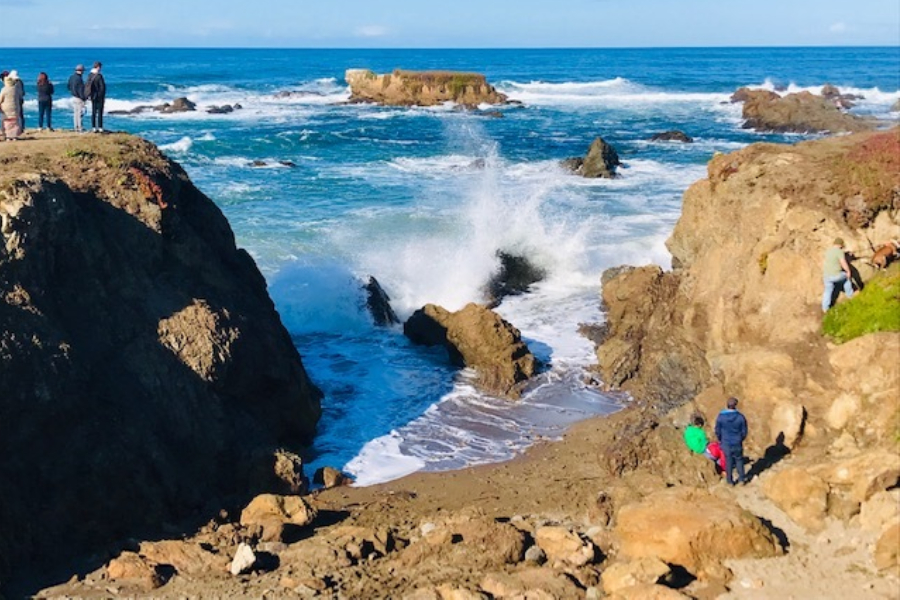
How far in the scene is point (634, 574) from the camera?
30.9ft

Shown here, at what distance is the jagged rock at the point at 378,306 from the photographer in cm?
2039

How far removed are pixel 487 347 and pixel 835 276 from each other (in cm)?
657

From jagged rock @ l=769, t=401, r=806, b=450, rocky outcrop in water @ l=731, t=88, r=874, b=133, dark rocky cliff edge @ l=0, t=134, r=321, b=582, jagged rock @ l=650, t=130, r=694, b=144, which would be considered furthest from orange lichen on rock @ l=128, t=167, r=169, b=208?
rocky outcrop in water @ l=731, t=88, r=874, b=133

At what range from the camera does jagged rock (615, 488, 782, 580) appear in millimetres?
9812

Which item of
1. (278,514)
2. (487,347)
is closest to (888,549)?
(278,514)

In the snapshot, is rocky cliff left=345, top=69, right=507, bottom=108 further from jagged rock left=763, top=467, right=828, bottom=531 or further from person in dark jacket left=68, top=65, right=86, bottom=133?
jagged rock left=763, top=467, right=828, bottom=531

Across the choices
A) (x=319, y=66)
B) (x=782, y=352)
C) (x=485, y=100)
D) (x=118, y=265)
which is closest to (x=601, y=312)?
(x=782, y=352)

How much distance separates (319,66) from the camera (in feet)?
422

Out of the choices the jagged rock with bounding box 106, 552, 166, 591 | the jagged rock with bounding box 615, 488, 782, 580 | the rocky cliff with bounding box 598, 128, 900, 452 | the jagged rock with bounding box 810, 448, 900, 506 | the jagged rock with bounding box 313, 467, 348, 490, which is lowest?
the jagged rock with bounding box 313, 467, 348, 490

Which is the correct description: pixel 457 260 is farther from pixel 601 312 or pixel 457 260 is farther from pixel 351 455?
pixel 351 455

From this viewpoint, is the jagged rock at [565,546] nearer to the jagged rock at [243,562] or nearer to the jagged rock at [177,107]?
the jagged rock at [243,562]

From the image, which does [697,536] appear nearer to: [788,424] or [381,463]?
[788,424]

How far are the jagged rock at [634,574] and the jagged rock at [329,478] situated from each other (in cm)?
490

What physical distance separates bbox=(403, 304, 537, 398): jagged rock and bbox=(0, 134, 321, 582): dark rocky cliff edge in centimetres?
322
